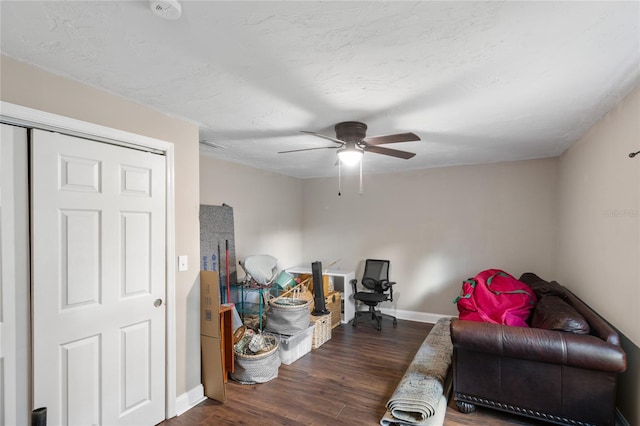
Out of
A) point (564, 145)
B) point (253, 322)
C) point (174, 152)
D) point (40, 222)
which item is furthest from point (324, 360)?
point (564, 145)

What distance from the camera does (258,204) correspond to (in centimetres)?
469

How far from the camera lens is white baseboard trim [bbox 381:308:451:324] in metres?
4.70

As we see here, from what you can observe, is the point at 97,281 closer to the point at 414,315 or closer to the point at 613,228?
the point at 613,228

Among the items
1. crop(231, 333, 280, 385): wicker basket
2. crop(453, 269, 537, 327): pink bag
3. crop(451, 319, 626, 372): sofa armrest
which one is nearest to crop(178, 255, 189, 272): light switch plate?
crop(231, 333, 280, 385): wicker basket

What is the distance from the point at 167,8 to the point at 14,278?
5.28ft

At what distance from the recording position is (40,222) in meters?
1.76

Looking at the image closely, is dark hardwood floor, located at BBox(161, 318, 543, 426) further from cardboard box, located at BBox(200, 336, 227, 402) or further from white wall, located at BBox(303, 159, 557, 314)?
white wall, located at BBox(303, 159, 557, 314)

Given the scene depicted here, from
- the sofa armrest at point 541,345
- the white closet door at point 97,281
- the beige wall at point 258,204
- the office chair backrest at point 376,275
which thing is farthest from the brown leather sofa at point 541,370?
the beige wall at point 258,204

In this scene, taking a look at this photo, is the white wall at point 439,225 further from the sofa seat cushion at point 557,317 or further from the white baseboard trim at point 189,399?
the white baseboard trim at point 189,399

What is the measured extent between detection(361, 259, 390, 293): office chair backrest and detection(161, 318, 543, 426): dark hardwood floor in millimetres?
905

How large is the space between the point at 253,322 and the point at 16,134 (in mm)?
2835

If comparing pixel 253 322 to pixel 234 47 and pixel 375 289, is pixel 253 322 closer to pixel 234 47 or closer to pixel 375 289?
pixel 375 289

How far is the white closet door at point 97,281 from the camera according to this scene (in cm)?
178

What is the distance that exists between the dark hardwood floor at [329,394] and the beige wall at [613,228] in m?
0.98
